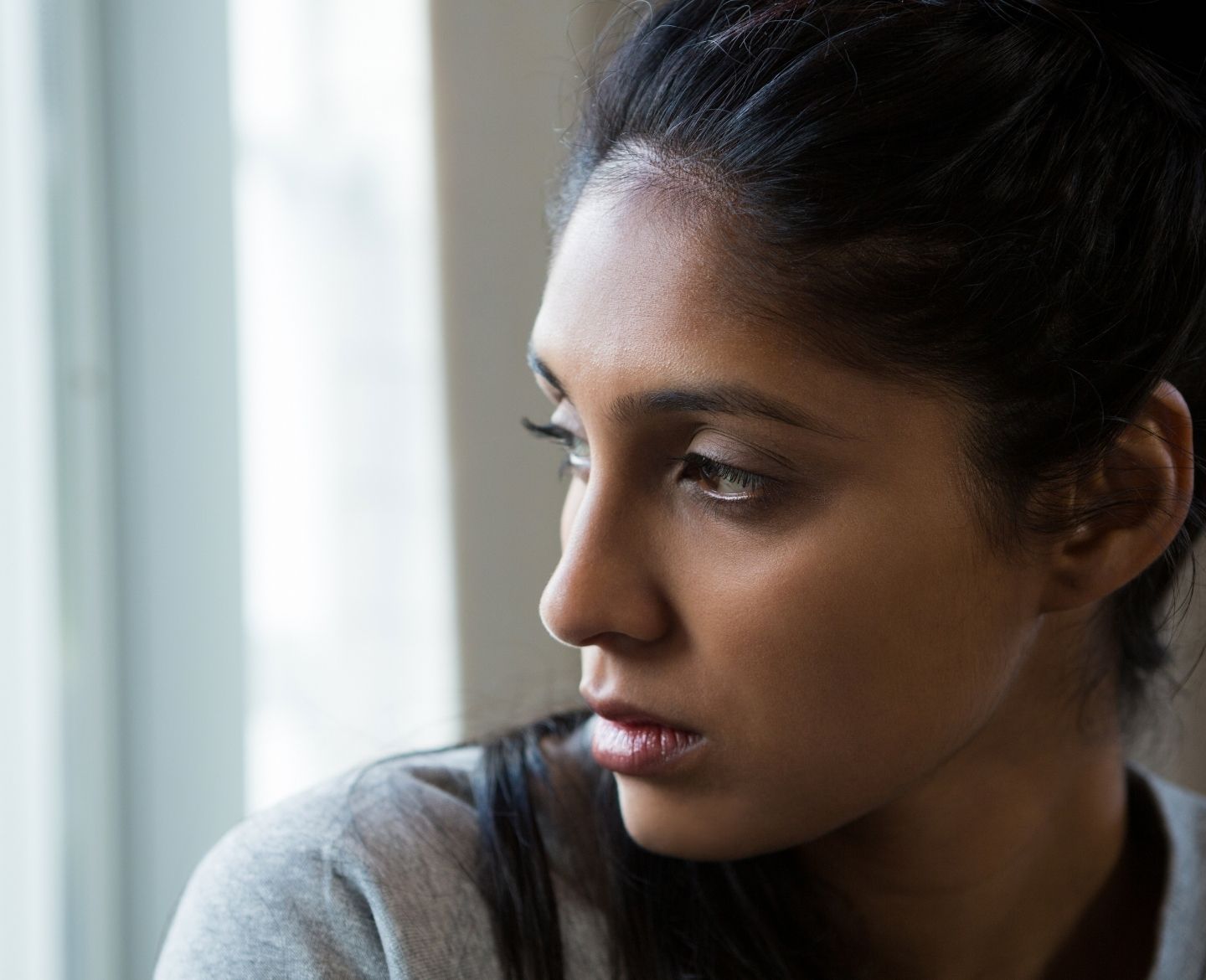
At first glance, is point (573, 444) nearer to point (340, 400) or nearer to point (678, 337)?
point (678, 337)

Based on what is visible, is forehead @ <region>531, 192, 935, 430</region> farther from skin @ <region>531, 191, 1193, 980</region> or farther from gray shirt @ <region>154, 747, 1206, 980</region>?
gray shirt @ <region>154, 747, 1206, 980</region>

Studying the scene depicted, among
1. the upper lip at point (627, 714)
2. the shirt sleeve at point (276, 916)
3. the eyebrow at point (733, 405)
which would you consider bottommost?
the shirt sleeve at point (276, 916)

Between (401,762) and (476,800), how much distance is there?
67mm

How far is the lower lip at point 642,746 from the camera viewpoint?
0.82 m

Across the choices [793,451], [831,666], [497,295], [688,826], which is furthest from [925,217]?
[497,295]

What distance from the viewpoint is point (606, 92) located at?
0.93m

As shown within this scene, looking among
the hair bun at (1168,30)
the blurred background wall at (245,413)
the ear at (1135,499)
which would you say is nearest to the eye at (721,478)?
the ear at (1135,499)

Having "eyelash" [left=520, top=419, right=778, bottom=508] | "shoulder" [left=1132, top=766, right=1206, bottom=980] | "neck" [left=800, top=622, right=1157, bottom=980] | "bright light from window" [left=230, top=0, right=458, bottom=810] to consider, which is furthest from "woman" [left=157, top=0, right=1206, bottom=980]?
"bright light from window" [left=230, top=0, right=458, bottom=810]

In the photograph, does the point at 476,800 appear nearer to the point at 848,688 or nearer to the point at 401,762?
the point at 401,762

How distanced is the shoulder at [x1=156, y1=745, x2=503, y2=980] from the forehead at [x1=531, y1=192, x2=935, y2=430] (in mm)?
320

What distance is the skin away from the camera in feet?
2.55

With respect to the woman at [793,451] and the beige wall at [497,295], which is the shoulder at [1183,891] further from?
the beige wall at [497,295]

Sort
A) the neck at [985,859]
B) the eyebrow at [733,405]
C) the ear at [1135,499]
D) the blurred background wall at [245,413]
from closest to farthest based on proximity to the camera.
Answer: the eyebrow at [733,405] → the ear at [1135,499] → the neck at [985,859] → the blurred background wall at [245,413]

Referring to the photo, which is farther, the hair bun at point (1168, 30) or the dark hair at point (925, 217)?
the hair bun at point (1168, 30)
